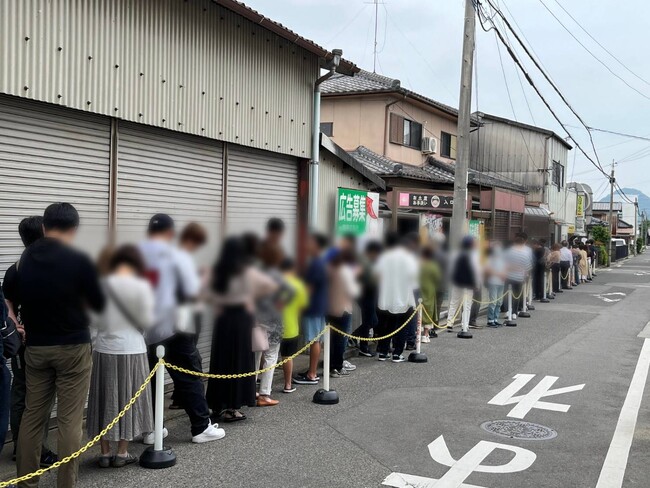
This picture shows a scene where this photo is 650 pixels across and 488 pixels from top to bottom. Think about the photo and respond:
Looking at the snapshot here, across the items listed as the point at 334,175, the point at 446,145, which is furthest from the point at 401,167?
the point at 446,145

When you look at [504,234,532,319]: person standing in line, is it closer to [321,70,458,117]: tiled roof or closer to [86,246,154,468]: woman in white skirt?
[86,246,154,468]: woman in white skirt

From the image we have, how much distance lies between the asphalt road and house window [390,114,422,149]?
1215 centimetres

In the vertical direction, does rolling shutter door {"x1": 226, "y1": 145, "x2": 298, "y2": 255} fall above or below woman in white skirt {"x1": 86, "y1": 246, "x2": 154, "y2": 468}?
above

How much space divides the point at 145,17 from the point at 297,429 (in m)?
5.26

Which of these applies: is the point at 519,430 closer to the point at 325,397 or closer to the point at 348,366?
the point at 325,397

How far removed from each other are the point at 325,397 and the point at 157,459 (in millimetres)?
2907

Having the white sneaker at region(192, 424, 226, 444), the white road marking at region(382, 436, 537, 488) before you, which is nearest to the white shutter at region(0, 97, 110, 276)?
the white sneaker at region(192, 424, 226, 444)

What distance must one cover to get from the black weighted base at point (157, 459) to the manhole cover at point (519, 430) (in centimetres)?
385

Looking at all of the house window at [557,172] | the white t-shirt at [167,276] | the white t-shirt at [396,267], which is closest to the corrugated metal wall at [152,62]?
the white t-shirt at [396,267]

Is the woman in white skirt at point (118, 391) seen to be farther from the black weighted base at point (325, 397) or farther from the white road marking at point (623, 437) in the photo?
the white road marking at point (623, 437)

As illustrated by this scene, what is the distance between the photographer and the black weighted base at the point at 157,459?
600cm

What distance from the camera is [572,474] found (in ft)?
20.2

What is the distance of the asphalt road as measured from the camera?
5965 millimetres

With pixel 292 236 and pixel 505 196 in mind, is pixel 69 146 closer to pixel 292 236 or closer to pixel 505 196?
pixel 505 196
